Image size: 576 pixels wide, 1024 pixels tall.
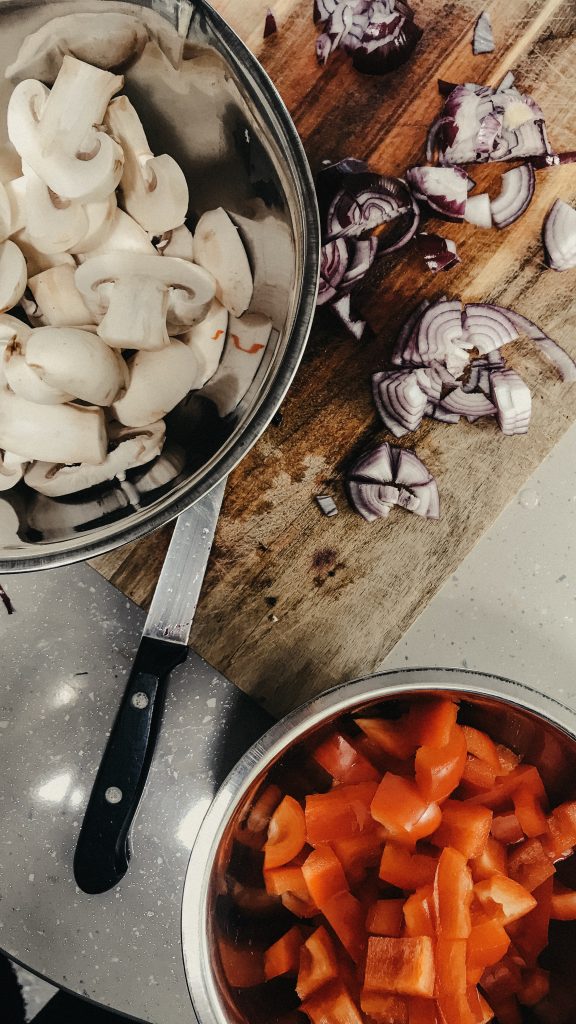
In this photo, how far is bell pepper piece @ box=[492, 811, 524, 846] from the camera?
103cm

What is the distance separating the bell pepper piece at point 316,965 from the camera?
0.99 metres

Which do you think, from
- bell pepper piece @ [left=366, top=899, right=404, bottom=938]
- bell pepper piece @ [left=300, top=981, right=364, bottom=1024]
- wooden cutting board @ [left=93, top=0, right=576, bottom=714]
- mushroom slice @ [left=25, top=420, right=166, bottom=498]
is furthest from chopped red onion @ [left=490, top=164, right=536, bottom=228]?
bell pepper piece @ [left=300, top=981, right=364, bottom=1024]

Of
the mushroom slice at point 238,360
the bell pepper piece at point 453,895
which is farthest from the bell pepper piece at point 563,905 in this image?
the mushroom slice at point 238,360

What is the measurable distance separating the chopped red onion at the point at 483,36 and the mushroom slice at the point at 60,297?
2.25ft

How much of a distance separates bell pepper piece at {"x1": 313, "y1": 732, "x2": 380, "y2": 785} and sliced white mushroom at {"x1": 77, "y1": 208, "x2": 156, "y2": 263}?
67 cm

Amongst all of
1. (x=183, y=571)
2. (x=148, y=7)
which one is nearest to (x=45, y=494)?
(x=183, y=571)

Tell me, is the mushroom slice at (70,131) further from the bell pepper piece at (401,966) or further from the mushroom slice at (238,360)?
the bell pepper piece at (401,966)

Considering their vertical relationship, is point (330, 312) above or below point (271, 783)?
above

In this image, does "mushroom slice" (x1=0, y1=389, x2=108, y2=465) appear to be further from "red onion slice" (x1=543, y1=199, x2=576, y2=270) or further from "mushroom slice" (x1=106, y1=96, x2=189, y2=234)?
"red onion slice" (x1=543, y1=199, x2=576, y2=270)

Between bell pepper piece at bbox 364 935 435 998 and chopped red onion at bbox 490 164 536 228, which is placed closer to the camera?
bell pepper piece at bbox 364 935 435 998

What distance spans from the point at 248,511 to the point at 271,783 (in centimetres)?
38

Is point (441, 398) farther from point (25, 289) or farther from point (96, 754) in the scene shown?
point (96, 754)

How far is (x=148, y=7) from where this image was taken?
0.86 meters

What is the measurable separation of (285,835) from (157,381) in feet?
2.00
